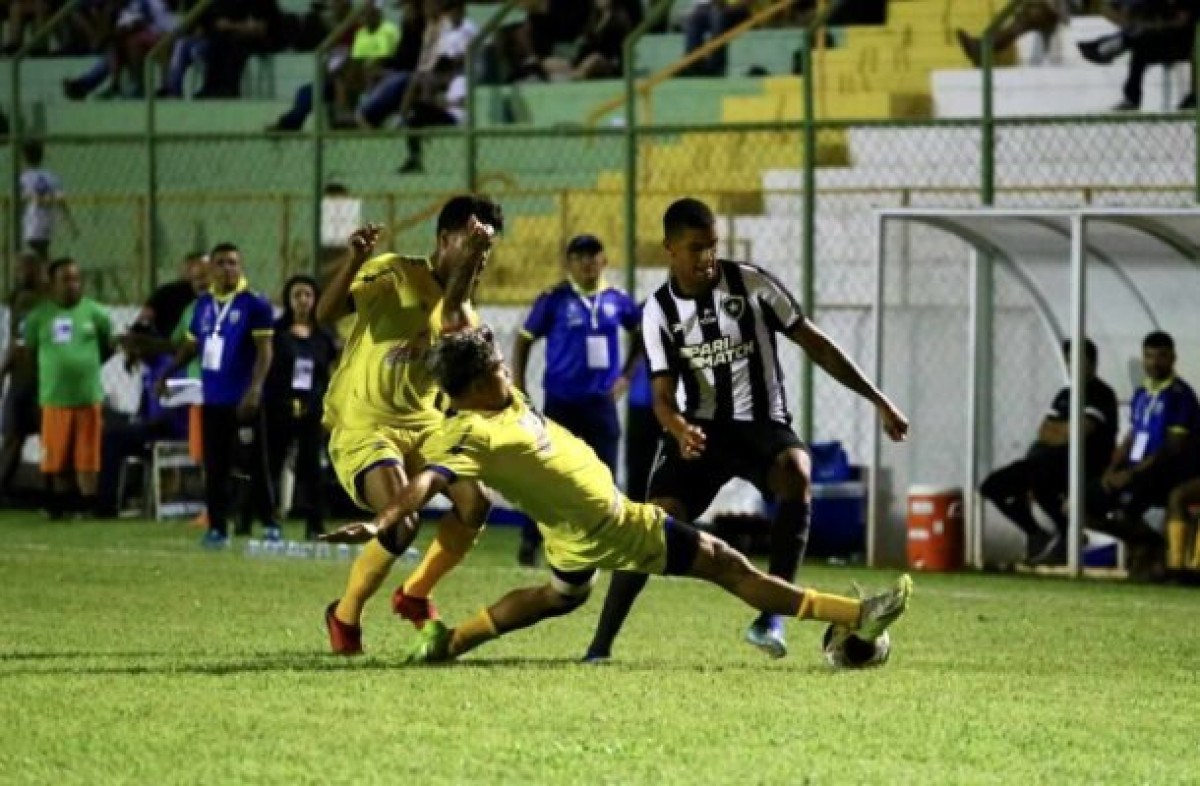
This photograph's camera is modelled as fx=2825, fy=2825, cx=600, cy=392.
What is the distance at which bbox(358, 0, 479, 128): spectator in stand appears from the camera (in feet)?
83.5

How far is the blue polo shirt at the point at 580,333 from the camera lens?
60.0 feet

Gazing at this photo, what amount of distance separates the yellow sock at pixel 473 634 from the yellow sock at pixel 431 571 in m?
0.53

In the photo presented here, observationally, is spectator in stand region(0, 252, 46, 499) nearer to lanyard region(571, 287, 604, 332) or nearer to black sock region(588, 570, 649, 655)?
lanyard region(571, 287, 604, 332)

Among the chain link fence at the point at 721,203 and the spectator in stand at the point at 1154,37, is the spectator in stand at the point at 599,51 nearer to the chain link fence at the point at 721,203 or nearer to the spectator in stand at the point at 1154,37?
the chain link fence at the point at 721,203

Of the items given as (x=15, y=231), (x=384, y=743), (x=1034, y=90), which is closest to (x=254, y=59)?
(x=15, y=231)

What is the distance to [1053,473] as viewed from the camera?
1895 centimetres

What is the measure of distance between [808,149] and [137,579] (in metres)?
6.66

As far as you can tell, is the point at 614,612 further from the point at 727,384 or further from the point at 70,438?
the point at 70,438

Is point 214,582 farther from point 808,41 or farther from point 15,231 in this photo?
point 15,231

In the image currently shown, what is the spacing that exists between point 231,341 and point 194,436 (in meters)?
2.88

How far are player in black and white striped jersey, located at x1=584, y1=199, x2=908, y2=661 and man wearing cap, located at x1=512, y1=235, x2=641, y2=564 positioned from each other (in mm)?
5872

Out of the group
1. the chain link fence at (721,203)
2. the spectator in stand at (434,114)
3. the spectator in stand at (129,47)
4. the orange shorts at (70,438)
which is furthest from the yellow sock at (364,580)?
the spectator in stand at (129,47)

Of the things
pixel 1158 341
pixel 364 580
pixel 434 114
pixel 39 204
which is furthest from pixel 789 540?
pixel 39 204

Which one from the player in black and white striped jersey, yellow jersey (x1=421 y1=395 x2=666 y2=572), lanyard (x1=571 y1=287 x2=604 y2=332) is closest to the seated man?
lanyard (x1=571 y1=287 x2=604 y2=332)
